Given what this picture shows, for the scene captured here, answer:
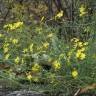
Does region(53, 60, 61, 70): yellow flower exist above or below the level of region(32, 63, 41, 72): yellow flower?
above

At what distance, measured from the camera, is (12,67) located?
3.72 meters

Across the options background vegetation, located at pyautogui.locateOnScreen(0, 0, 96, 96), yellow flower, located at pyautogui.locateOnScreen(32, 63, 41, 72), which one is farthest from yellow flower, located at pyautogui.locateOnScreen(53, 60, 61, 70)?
yellow flower, located at pyautogui.locateOnScreen(32, 63, 41, 72)

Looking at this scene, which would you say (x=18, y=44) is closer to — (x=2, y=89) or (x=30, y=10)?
(x=2, y=89)

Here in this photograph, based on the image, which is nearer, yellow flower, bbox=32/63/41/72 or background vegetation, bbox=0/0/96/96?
background vegetation, bbox=0/0/96/96

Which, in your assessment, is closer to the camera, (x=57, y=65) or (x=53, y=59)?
(x=57, y=65)

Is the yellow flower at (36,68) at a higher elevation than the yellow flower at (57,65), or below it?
below

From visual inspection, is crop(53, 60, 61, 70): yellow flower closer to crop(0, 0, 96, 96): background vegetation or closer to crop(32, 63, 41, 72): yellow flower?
crop(0, 0, 96, 96): background vegetation

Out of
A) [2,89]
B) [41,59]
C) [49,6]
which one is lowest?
[2,89]

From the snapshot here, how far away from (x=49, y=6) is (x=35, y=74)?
210cm

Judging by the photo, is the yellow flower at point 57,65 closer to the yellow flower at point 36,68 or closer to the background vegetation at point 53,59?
the background vegetation at point 53,59

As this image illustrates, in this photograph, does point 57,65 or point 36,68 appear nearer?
point 57,65

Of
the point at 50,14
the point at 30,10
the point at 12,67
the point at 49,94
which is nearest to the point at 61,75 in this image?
the point at 49,94

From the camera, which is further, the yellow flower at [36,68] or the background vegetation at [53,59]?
the yellow flower at [36,68]

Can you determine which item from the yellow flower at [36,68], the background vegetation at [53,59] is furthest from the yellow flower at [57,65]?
the yellow flower at [36,68]
